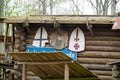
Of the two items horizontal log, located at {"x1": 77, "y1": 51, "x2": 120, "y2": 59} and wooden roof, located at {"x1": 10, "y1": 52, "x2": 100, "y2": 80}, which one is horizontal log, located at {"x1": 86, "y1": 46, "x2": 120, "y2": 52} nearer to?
horizontal log, located at {"x1": 77, "y1": 51, "x2": 120, "y2": 59}

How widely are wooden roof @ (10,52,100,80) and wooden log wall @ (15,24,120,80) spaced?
3.50 m

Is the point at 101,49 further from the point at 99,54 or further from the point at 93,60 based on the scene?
the point at 93,60

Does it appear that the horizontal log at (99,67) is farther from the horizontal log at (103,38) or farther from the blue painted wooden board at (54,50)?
the horizontal log at (103,38)

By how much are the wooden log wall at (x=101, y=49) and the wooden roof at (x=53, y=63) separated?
3497 millimetres

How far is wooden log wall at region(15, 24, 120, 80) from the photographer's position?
43.1 feet

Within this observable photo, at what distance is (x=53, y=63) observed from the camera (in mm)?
8258

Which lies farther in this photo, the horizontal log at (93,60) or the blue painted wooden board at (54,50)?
the blue painted wooden board at (54,50)

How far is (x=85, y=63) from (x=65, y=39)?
1.36 meters

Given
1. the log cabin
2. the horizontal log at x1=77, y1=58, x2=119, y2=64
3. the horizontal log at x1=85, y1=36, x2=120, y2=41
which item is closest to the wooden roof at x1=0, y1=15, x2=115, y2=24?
the log cabin

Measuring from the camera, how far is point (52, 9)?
42.4 m

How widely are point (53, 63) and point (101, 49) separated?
5.43 meters

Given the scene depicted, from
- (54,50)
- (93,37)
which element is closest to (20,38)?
(54,50)

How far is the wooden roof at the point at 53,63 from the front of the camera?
26.3ft

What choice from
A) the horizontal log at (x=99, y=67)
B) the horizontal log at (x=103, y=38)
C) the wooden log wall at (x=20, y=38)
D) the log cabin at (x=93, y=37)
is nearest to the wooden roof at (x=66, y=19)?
the log cabin at (x=93, y=37)
